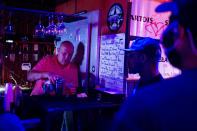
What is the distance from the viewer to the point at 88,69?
5.16 meters

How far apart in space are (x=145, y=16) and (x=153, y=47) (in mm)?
1696

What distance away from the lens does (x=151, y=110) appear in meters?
0.71

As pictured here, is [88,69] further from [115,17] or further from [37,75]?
[115,17]

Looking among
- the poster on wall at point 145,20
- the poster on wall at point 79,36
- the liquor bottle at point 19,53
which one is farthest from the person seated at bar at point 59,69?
the poster on wall at point 145,20

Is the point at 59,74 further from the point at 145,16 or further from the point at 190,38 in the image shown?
the point at 190,38

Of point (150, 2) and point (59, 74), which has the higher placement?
point (150, 2)

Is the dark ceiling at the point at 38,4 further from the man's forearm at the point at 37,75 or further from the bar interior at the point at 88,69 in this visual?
the man's forearm at the point at 37,75

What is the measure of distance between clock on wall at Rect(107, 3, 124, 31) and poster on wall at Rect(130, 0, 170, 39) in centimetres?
23

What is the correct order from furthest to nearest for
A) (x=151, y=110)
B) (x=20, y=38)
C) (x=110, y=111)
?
(x=20, y=38) → (x=110, y=111) → (x=151, y=110)

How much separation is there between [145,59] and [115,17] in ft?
6.13

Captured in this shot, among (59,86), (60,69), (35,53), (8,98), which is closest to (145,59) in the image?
(8,98)

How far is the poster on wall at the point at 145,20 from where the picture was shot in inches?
164

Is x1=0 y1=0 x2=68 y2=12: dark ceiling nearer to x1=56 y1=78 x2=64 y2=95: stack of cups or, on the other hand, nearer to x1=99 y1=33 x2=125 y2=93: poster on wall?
x1=99 y1=33 x2=125 y2=93: poster on wall

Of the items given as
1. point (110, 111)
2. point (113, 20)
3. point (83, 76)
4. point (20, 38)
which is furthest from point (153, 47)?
point (20, 38)
